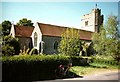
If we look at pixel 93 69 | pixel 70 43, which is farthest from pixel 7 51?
pixel 93 69

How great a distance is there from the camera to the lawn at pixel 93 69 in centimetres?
1015

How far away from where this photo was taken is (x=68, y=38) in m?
11.9

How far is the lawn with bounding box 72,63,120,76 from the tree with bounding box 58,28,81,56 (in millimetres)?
1017

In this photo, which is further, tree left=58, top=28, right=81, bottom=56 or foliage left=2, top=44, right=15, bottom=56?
tree left=58, top=28, right=81, bottom=56

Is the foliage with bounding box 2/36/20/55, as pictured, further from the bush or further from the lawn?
the bush

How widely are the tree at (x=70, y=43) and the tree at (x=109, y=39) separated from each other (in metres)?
1.75

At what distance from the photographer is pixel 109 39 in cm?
1240

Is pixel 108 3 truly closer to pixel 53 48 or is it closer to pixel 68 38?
pixel 68 38

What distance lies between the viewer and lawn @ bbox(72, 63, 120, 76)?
10.2 metres

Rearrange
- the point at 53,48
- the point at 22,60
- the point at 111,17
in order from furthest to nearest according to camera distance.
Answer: the point at 53,48, the point at 111,17, the point at 22,60

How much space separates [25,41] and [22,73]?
→ 13.4 feet

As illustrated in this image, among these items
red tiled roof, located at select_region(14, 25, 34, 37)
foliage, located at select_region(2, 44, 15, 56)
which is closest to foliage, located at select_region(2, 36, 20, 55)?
foliage, located at select_region(2, 44, 15, 56)

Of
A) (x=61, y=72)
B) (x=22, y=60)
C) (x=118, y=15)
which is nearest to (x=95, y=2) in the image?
(x=118, y=15)

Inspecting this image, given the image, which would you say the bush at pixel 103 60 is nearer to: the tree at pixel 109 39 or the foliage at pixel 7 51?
the tree at pixel 109 39
